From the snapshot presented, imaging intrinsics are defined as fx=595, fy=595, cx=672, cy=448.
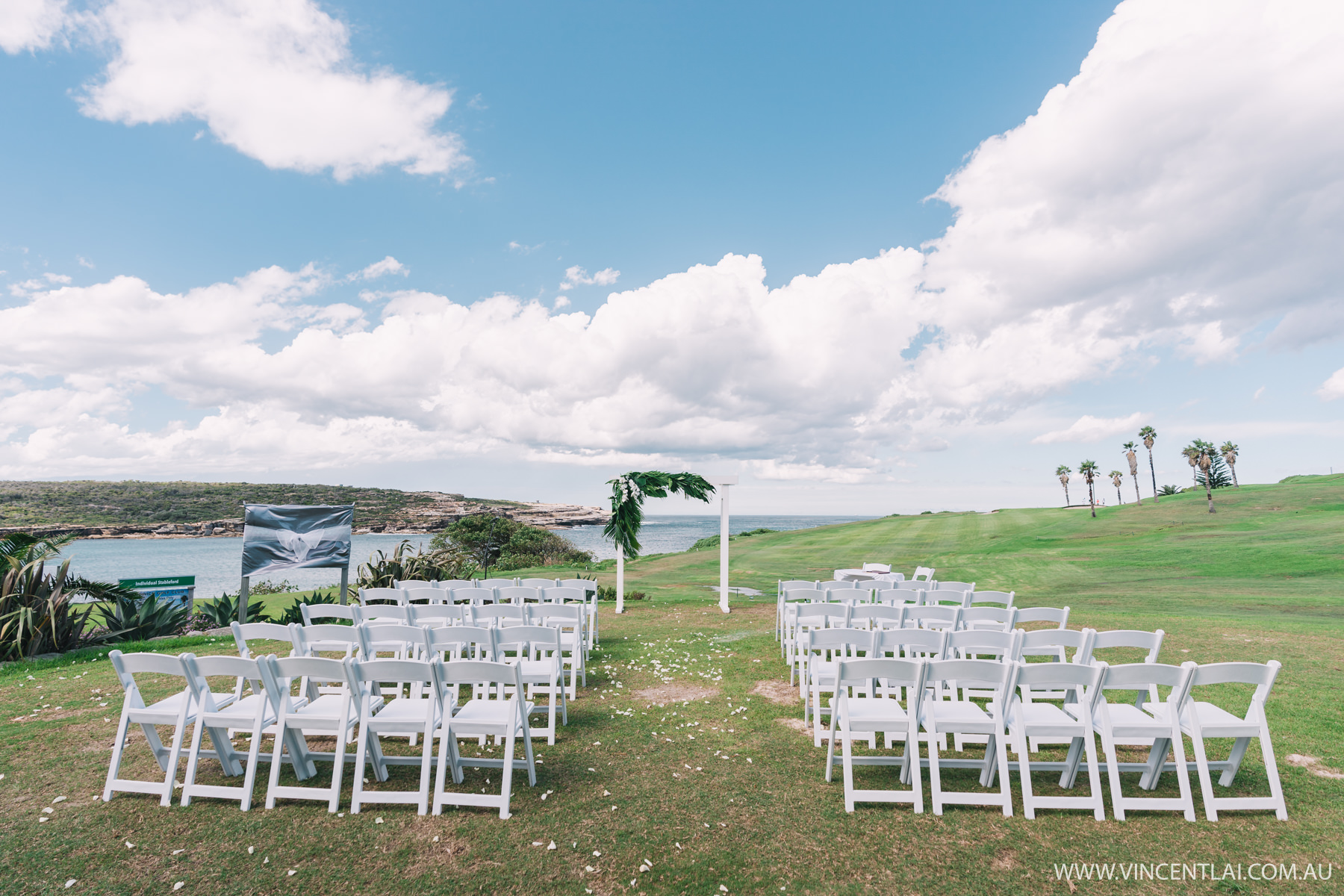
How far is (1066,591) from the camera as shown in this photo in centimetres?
1758

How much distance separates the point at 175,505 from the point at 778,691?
176 ft

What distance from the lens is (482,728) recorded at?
457 centimetres

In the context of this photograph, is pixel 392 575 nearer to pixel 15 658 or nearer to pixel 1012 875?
pixel 15 658

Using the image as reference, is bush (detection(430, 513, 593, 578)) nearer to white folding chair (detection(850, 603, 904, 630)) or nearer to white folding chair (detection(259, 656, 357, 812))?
white folding chair (detection(850, 603, 904, 630))

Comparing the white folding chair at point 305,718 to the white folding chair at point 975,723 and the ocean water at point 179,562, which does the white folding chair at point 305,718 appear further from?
the ocean water at point 179,562

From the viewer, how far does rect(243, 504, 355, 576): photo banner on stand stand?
11125 mm

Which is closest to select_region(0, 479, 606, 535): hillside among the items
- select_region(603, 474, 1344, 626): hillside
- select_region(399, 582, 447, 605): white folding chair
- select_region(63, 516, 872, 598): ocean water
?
select_region(63, 516, 872, 598): ocean water

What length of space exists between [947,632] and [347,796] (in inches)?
210

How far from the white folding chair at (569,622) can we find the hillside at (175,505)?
28504 millimetres

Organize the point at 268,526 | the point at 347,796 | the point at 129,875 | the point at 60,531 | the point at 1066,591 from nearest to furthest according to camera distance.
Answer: the point at 129,875, the point at 347,796, the point at 60,531, the point at 268,526, the point at 1066,591

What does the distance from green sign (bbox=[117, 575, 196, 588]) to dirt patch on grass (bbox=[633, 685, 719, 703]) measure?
9785 millimetres

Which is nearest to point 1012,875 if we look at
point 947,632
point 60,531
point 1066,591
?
point 947,632

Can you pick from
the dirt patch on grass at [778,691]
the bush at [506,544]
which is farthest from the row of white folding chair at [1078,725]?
the bush at [506,544]

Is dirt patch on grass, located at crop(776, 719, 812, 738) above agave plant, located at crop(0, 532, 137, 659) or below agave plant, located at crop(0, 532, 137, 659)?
below
